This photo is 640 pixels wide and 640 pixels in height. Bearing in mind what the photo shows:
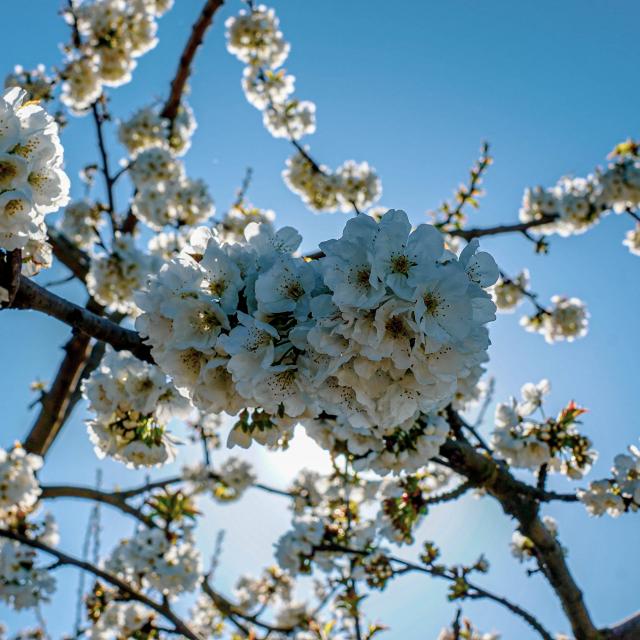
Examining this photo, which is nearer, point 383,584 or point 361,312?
point 361,312

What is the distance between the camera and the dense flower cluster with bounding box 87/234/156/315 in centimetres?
536

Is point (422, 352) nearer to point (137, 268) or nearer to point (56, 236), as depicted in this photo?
point (137, 268)

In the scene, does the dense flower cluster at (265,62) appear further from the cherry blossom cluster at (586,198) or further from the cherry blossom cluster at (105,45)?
the cherry blossom cluster at (586,198)

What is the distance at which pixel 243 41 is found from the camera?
679 centimetres

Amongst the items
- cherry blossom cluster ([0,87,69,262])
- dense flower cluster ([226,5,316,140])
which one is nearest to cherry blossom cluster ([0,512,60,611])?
cherry blossom cluster ([0,87,69,262])

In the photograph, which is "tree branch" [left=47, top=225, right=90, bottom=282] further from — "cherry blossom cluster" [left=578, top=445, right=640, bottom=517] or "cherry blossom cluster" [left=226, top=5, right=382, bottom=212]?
"cherry blossom cluster" [left=578, top=445, right=640, bottom=517]

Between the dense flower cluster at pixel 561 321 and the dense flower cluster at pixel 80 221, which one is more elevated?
the dense flower cluster at pixel 80 221

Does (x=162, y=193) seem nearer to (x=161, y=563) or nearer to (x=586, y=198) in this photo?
(x=161, y=563)

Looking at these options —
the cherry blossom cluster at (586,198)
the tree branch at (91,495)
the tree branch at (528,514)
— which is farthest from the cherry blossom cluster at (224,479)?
the cherry blossom cluster at (586,198)

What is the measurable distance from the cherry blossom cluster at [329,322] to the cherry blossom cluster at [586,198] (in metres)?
6.00

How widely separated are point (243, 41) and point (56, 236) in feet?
10.8

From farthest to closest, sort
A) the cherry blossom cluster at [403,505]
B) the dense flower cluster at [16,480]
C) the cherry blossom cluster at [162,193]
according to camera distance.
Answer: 1. the cherry blossom cluster at [162,193]
2. the dense flower cluster at [16,480]
3. the cherry blossom cluster at [403,505]

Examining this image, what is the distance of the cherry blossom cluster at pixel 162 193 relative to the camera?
20.8 feet

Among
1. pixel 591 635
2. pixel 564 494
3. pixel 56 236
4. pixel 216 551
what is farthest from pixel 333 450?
pixel 216 551
